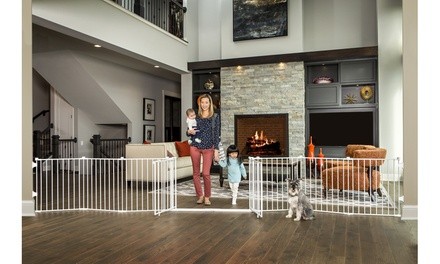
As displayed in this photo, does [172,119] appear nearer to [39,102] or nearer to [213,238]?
[39,102]

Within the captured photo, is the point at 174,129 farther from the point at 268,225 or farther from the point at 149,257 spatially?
the point at 149,257

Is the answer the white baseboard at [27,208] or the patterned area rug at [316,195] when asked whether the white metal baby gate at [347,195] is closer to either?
the patterned area rug at [316,195]

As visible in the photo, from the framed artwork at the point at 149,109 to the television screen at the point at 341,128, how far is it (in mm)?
4840

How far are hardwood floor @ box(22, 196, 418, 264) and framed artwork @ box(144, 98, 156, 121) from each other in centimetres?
620

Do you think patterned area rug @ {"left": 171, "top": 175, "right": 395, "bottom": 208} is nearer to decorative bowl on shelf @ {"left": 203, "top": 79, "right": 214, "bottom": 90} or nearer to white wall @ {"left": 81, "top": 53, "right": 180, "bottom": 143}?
decorative bowl on shelf @ {"left": 203, "top": 79, "right": 214, "bottom": 90}

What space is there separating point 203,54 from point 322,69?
129 inches

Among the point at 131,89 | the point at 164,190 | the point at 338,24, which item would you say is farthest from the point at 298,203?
the point at 131,89

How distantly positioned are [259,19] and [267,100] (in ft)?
6.68

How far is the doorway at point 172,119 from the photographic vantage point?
11.3 meters

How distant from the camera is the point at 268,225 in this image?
371 centimetres

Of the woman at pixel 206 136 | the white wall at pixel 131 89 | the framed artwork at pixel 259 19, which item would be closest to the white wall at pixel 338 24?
the framed artwork at pixel 259 19

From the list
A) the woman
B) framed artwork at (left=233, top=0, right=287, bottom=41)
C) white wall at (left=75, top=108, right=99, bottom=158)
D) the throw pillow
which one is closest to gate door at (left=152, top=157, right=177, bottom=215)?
the woman

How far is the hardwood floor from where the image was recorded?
107 inches
